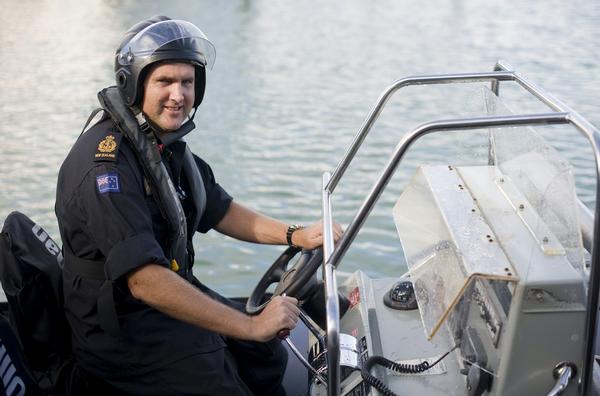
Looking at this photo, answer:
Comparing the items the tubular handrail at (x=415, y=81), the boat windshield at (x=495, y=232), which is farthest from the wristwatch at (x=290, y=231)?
the boat windshield at (x=495, y=232)

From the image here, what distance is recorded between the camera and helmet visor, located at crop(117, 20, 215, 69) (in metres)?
2.22

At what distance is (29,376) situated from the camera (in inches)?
82.1

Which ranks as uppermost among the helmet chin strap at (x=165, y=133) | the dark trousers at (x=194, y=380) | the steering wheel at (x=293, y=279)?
the helmet chin strap at (x=165, y=133)

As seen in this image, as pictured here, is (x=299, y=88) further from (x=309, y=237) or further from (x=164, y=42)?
(x=164, y=42)

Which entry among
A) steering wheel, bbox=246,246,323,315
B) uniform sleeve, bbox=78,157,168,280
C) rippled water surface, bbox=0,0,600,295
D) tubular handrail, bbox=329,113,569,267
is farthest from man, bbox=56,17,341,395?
rippled water surface, bbox=0,0,600,295

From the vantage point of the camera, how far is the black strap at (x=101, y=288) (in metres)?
2.12

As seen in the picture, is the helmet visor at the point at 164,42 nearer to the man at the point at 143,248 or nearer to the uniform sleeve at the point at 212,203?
the man at the point at 143,248

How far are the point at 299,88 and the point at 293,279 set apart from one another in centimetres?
805

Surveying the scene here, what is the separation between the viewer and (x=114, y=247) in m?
2.08

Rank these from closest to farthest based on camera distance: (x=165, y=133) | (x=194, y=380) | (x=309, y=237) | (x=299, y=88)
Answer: (x=194, y=380) → (x=165, y=133) → (x=309, y=237) → (x=299, y=88)

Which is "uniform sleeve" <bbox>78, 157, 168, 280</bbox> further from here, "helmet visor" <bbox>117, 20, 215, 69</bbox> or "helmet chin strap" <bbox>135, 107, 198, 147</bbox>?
"helmet visor" <bbox>117, 20, 215, 69</bbox>

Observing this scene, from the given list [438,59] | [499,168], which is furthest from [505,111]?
[438,59]

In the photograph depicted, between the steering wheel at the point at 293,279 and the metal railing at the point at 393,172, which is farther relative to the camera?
the steering wheel at the point at 293,279

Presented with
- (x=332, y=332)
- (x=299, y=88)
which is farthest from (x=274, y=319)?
(x=299, y=88)
